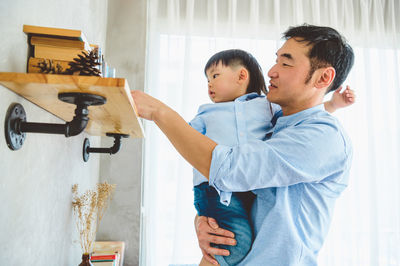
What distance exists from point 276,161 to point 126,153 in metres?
1.59

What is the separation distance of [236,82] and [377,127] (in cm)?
193

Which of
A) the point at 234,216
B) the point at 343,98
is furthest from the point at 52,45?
the point at 343,98

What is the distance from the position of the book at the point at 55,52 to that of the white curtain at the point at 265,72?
1.53 m

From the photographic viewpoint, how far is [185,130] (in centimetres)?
90

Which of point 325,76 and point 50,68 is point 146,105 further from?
point 325,76

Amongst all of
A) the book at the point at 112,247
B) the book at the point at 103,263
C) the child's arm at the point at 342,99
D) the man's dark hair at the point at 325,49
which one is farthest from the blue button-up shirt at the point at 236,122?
the book at the point at 112,247

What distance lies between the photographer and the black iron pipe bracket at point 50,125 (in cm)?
73

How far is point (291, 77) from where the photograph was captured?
1068 mm

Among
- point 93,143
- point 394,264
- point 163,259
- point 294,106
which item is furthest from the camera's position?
point 394,264

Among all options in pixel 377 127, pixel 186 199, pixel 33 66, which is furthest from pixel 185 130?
pixel 377 127

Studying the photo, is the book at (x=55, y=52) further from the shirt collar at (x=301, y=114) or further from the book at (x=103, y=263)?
A: the book at (x=103, y=263)

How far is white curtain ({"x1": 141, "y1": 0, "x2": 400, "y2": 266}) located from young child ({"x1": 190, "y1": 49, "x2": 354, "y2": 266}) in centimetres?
108

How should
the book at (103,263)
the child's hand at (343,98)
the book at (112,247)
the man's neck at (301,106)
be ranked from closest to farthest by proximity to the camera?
1. the man's neck at (301,106)
2. the child's hand at (343,98)
3. the book at (103,263)
4. the book at (112,247)

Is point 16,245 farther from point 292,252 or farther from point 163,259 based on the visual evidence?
point 163,259
